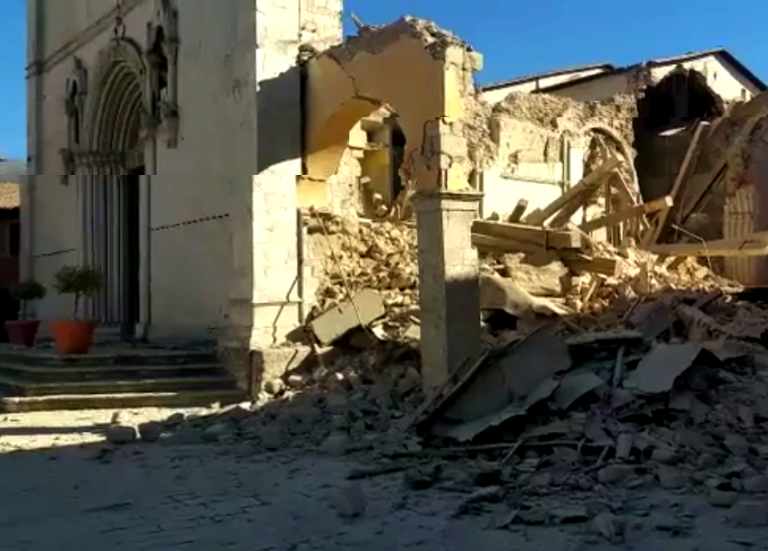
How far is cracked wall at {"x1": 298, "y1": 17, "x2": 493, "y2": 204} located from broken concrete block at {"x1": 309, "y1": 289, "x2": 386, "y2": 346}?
1.61 metres

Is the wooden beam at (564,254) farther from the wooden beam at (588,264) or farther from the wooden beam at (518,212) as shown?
the wooden beam at (518,212)

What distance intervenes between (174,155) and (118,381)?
13.1ft

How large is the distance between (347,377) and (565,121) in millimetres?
9290

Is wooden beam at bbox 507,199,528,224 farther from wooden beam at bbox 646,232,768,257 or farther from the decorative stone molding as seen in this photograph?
the decorative stone molding

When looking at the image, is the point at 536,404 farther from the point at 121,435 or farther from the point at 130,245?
the point at 130,245

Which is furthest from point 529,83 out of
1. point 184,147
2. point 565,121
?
point 184,147

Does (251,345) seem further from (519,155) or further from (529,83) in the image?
(529,83)

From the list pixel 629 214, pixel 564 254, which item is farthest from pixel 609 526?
pixel 629 214

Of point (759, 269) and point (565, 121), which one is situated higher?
point (565, 121)

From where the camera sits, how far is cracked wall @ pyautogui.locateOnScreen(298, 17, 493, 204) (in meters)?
9.84

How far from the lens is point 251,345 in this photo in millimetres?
11352

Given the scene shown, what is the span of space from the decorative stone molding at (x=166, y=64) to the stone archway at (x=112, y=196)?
87.5 inches

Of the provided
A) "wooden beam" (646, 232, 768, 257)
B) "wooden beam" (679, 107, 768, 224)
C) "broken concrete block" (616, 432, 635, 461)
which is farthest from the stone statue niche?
"broken concrete block" (616, 432, 635, 461)

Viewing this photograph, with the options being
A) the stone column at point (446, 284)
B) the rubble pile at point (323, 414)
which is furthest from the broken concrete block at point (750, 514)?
the stone column at point (446, 284)
